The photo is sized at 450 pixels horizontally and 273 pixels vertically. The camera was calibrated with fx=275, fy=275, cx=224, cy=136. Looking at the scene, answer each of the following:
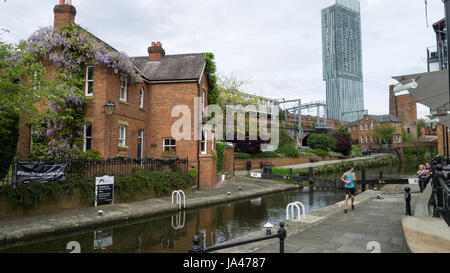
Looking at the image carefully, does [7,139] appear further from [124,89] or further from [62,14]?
[62,14]

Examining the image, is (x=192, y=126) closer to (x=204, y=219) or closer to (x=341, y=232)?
(x=204, y=219)

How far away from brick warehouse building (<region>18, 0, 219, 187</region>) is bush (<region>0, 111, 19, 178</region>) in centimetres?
435

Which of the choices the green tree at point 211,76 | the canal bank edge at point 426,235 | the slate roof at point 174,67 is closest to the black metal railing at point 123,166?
the slate roof at point 174,67

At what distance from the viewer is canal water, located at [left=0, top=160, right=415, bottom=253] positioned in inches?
296

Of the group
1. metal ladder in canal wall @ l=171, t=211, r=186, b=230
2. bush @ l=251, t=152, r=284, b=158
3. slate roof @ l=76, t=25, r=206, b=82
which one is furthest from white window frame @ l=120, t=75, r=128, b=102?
bush @ l=251, t=152, r=284, b=158

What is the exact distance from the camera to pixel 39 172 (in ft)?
33.7

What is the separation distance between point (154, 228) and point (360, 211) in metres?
8.09

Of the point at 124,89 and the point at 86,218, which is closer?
the point at 86,218

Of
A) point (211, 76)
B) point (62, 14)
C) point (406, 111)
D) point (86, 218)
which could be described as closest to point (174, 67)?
point (211, 76)

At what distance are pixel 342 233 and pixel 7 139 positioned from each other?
39.7ft

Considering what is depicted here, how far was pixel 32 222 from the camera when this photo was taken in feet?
29.6

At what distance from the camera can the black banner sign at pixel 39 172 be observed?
9828 mm
